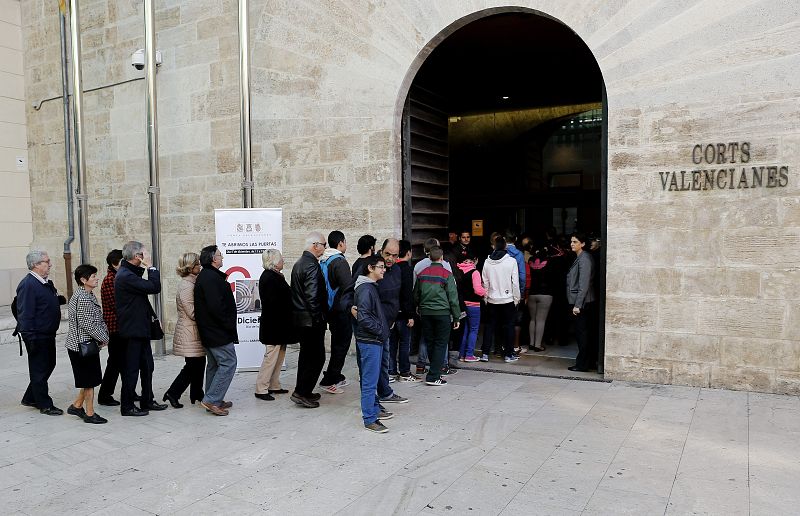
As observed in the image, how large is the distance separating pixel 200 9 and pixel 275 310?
5670 mm

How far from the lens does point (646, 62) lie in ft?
21.4

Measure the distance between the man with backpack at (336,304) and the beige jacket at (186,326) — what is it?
1.34 metres

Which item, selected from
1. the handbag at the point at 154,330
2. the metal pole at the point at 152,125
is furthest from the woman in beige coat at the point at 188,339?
the metal pole at the point at 152,125

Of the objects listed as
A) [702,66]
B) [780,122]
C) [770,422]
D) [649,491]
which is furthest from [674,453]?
[702,66]

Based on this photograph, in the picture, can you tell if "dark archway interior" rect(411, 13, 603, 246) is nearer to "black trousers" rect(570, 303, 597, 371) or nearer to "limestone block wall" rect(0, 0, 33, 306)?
"black trousers" rect(570, 303, 597, 371)

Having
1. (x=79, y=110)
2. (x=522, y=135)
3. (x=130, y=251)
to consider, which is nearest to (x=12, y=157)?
(x=79, y=110)

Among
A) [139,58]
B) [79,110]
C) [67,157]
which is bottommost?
[67,157]

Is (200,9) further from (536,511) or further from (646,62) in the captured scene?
(536,511)

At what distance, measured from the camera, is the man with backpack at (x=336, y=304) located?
610cm

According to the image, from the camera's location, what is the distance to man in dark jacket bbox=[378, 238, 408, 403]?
6.00 m

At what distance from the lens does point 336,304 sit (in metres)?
6.21

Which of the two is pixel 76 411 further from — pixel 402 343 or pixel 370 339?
pixel 402 343

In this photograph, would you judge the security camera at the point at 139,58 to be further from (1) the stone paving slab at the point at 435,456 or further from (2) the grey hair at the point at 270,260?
(1) the stone paving slab at the point at 435,456

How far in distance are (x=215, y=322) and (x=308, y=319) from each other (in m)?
0.90
